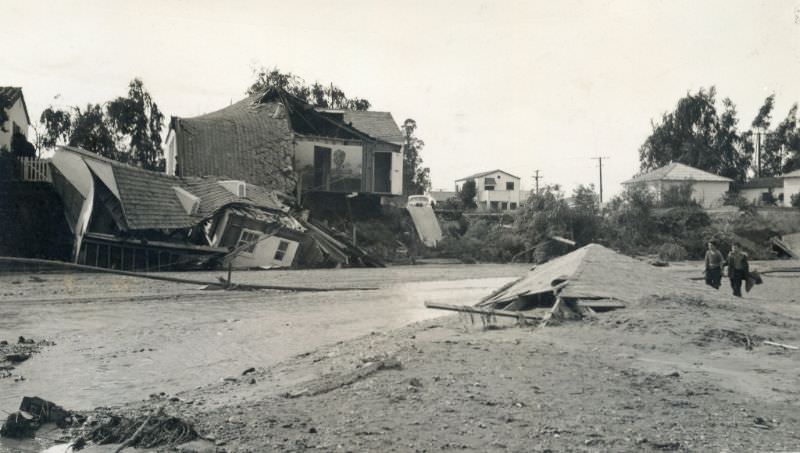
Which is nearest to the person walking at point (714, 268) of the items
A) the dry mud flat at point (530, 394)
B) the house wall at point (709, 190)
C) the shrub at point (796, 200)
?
the dry mud flat at point (530, 394)

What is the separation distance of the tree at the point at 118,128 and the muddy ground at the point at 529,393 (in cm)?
2829

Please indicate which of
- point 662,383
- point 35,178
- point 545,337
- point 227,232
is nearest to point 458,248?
point 227,232

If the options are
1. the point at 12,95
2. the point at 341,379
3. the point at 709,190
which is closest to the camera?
the point at 341,379

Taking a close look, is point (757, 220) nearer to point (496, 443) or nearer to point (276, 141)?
point (276, 141)

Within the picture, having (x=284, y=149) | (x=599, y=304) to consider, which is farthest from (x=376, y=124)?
(x=599, y=304)

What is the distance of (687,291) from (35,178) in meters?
23.2

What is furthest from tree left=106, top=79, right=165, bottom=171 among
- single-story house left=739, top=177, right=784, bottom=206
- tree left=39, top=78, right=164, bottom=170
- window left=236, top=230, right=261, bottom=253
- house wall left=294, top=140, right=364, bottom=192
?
single-story house left=739, top=177, right=784, bottom=206

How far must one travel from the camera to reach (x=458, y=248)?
37.8 metres

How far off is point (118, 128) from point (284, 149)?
380 inches

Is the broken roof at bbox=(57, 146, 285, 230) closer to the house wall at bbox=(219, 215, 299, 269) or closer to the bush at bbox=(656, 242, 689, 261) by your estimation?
the house wall at bbox=(219, 215, 299, 269)

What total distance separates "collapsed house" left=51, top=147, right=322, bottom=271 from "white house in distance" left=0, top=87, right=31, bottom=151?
4051 mm

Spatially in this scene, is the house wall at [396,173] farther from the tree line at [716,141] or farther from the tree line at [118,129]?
the tree line at [716,141]

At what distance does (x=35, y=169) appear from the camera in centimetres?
2691

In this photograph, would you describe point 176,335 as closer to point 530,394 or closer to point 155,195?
point 530,394
